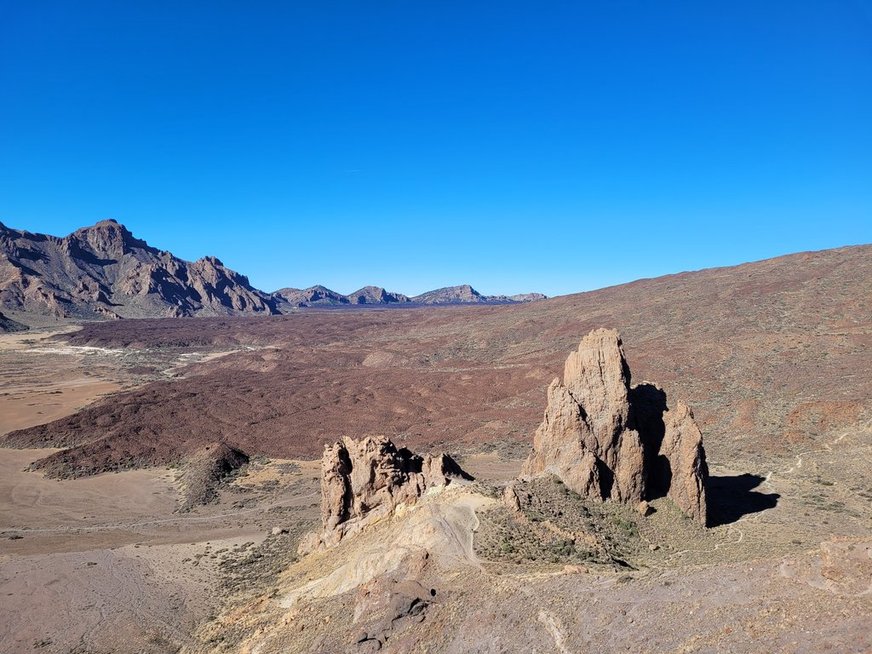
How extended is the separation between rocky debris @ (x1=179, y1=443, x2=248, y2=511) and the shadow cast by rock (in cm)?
3440

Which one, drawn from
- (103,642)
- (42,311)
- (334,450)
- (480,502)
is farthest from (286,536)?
(42,311)

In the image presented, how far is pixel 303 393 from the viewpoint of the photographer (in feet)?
250

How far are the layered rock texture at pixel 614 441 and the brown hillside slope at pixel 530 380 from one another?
17.3 metres

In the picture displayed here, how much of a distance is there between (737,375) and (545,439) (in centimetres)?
3911

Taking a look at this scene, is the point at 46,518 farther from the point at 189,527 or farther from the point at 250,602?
the point at 250,602

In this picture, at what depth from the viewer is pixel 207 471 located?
4484cm

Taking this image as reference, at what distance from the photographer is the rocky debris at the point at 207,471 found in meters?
40.5

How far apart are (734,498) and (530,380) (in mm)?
40317

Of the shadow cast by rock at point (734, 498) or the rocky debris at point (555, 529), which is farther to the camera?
the shadow cast by rock at point (734, 498)

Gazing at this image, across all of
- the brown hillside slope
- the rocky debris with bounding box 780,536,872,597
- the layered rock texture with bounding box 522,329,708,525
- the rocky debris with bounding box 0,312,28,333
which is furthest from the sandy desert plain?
the rocky debris with bounding box 0,312,28,333

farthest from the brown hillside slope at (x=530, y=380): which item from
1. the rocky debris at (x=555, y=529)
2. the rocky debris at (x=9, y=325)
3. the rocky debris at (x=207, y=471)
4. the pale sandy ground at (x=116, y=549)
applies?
the rocky debris at (x=9, y=325)

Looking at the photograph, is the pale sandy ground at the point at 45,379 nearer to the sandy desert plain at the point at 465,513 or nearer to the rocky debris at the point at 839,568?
the sandy desert plain at the point at 465,513

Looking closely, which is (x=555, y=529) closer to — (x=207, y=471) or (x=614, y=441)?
(x=614, y=441)

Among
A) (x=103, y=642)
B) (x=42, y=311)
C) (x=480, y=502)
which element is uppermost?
(x=42, y=311)
